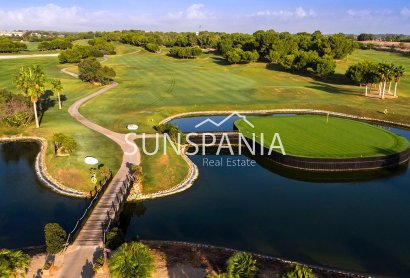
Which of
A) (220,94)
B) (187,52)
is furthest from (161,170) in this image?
(187,52)

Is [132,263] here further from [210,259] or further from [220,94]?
[220,94]

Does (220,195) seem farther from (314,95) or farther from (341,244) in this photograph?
(314,95)

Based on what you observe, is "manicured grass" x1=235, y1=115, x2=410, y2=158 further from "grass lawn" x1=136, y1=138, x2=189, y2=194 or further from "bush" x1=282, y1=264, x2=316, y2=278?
"bush" x1=282, y1=264, x2=316, y2=278

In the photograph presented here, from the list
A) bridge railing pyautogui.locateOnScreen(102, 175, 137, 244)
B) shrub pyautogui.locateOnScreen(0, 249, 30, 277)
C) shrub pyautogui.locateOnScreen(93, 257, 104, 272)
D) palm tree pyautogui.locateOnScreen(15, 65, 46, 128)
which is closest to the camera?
shrub pyautogui.locateOnScreen(0, 249, 30, 277)

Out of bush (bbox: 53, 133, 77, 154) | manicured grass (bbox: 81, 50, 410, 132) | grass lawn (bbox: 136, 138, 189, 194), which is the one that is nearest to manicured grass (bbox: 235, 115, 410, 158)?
manicured grass (bbox: 81, 50, 410, 132)

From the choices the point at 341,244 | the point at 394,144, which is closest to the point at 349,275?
the point at 341,244

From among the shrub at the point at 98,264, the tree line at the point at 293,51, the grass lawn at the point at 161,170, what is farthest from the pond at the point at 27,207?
the tree line at the point at 293,51

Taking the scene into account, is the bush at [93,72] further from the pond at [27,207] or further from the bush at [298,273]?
the bush at [298,273]

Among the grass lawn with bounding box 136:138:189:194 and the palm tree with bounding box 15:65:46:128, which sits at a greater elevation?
the palm tree with bounding box 15:65:46:128
